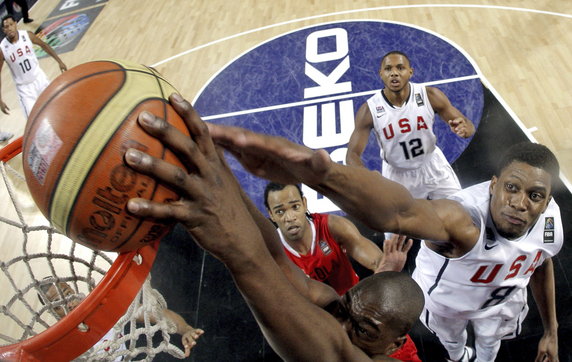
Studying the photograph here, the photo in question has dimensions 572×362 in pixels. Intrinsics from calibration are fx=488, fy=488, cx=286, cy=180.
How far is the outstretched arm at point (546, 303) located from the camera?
2.80m

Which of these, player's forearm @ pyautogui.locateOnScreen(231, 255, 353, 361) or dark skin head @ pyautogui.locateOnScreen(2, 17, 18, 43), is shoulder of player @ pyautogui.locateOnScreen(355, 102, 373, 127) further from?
dark skin head @ pyautogui.locateOnScreen(2, 17, 18, 43)

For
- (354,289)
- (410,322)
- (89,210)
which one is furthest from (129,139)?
(410,322)

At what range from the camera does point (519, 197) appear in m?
2.23

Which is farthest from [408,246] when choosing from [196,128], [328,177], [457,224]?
[196,128]

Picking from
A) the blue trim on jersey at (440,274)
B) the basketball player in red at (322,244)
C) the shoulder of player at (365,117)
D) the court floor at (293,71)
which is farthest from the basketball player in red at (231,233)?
the shoulder of player at (365,117)

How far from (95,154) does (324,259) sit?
2.23 metres

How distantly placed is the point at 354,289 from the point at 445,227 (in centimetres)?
46

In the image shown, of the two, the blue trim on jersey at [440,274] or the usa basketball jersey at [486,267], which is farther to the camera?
the blue trim on jersey at [440,274]

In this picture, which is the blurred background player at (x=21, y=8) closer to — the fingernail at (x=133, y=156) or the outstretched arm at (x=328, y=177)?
the outstretched arm at (x=328, y=177)

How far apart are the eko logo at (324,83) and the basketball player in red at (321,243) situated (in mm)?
1327

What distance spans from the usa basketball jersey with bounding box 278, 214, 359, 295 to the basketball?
77.7 inches

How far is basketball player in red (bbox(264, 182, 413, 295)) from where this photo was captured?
3168mm

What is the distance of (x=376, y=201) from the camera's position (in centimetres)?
153

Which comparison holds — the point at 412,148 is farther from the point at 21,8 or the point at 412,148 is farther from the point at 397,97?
the point at 21,8
